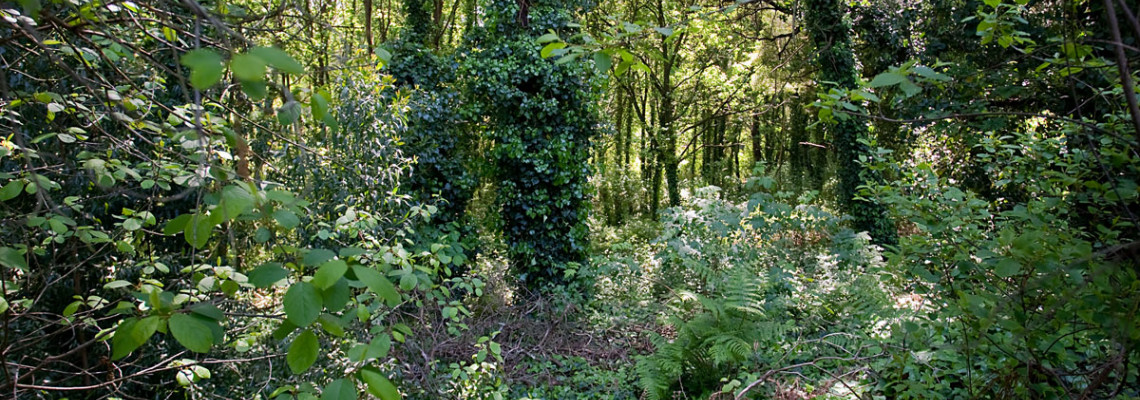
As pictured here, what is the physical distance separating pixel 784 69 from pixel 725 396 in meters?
10.8

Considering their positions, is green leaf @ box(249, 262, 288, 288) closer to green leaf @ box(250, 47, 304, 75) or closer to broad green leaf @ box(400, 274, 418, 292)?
green leaf @ box(250, 47, 304, 75)

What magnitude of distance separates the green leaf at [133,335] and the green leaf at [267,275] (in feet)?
0.59

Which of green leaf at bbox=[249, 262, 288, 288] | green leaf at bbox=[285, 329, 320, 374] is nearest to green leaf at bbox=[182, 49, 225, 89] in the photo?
green leaf at bbox=[249, 262, 288, 288]

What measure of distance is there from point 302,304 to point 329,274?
0.23 ft

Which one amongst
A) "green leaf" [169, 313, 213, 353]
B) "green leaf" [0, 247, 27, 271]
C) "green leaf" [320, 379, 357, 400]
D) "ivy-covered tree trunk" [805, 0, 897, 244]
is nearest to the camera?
"green leaf" [169, 313, 213, 353]

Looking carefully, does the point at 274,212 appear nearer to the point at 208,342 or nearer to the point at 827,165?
the point at 208,342

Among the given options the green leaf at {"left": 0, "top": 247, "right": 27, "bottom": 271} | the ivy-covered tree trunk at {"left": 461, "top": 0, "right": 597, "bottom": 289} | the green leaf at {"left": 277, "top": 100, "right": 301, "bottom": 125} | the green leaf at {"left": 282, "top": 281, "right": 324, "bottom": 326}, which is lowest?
the ivy-covered tree trunk at {"left": 461, "top": 0, "right": 597, "bottom": 289}

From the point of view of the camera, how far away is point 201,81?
0.81 meters

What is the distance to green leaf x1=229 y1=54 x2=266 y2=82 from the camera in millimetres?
810

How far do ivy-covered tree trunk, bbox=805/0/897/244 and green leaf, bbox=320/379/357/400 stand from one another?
8914mm

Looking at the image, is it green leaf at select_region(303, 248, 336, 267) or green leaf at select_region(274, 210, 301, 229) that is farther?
green leaf at select_region(274, 210, 301, 229)

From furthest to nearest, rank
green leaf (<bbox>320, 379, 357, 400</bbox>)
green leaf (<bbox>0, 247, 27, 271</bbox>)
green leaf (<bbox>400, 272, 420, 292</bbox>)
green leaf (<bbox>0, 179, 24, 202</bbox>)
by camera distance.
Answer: green leaf (<bbox>400, 272, 420, 292</bbox>), green leaf (<bbox>0, 179, 24, 202</bbox>), green leaf (<bbox>0, 247, 27, 271</bbox>), green leaf (<bbox>320, 379, 357, 400</bbox>)

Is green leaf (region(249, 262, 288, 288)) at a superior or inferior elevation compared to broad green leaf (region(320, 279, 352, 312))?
superior

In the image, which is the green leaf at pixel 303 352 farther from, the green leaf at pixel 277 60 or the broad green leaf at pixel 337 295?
the green leaf at pixel 277 60
